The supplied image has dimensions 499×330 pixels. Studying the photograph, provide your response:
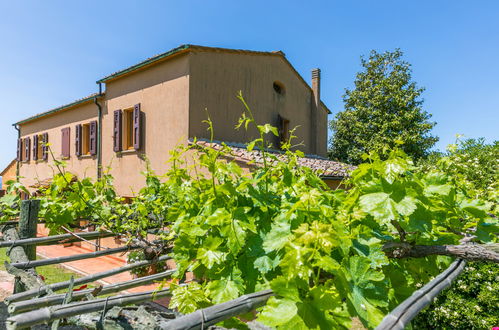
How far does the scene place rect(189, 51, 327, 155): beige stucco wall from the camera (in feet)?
31.2

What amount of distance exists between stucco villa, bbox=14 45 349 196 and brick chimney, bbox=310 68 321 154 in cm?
5

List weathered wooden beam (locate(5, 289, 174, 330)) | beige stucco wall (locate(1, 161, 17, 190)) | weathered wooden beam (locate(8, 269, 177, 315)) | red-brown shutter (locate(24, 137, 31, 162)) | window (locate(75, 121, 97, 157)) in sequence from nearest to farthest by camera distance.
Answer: weathered wooden beam (locate(5, 289, 174, 330)), weathered wooden beam (locate(8, 269, 177, 315)), window (locate(75, 121, 97, 157)), red-brown shutter (locate(24, 137, 31, 162)), beige stucco wall (locate(1, 161, 17, 190))

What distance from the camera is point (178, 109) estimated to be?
952 cm

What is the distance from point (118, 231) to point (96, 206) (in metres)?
0.40

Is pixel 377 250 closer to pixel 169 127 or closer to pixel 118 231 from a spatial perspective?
pixel 118 231

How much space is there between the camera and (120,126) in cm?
1158

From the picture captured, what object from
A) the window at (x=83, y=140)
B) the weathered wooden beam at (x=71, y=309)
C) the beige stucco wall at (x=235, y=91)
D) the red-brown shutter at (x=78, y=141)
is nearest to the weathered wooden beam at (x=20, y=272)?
the weathered wooden beam at (x=71, y=309)

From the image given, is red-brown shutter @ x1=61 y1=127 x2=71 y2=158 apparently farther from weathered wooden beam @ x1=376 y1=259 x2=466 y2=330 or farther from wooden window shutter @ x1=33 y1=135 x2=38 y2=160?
weathered wooden beam @ x1=376 y1=259 x2=466 y2=330

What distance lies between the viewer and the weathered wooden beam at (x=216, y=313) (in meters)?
0.79

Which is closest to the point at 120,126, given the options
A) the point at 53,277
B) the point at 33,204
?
the point at 53,277

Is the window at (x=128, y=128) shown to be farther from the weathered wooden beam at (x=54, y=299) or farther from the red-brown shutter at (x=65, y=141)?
the weathered wooden beam at (x=54, y=299)

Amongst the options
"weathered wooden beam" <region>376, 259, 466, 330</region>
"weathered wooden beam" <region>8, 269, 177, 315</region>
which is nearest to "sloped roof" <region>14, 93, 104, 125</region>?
"weathered wooden beam" <region>8, 269, 177, 315</region>

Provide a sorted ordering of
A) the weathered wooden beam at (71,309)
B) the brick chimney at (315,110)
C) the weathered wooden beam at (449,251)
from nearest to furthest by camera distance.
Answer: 1. the weathered wooden beam at (71,309)
2. the weathered wooden beam at (449,251)
3. the brick chimney at (315,110)

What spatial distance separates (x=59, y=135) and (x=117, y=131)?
583cm
